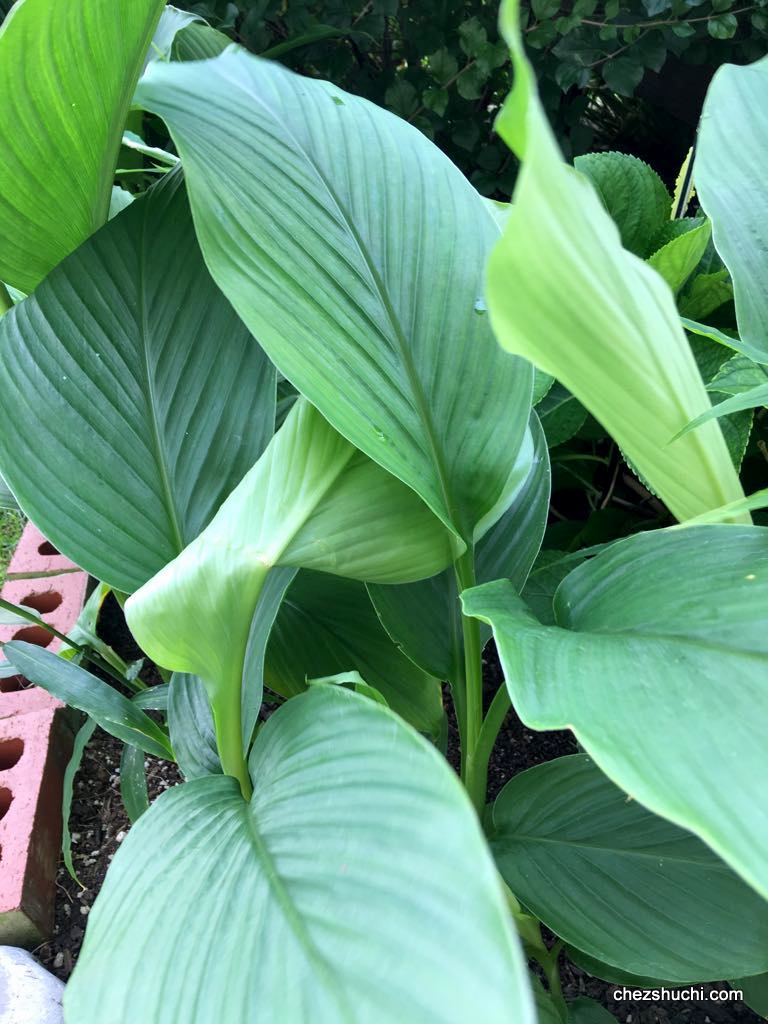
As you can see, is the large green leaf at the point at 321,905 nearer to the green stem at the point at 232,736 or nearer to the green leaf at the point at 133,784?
the green stem at the point at 232,736

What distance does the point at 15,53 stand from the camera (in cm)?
41

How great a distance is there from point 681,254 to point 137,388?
1.63 feet

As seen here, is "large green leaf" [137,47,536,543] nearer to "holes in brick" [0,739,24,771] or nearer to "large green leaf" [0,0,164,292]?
"large green leaf" [0,0,164,292]

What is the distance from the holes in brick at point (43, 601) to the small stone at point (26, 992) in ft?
1.48

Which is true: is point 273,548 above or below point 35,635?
above

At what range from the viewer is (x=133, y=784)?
0.68 m

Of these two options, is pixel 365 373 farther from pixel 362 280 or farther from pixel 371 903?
pixel 371 903

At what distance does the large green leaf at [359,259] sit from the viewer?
409mm

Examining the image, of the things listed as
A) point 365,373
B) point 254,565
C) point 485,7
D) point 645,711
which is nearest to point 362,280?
point 365,373

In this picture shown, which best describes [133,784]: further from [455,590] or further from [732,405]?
[732,405]

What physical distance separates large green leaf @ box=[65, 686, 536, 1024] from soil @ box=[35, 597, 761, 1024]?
53 cm

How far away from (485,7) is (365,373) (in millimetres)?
1131

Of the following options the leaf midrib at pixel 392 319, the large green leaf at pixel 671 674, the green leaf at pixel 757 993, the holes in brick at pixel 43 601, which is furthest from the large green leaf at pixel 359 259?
the holes in brick at pixel 43 601

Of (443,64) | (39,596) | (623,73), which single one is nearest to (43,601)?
(39,596)
